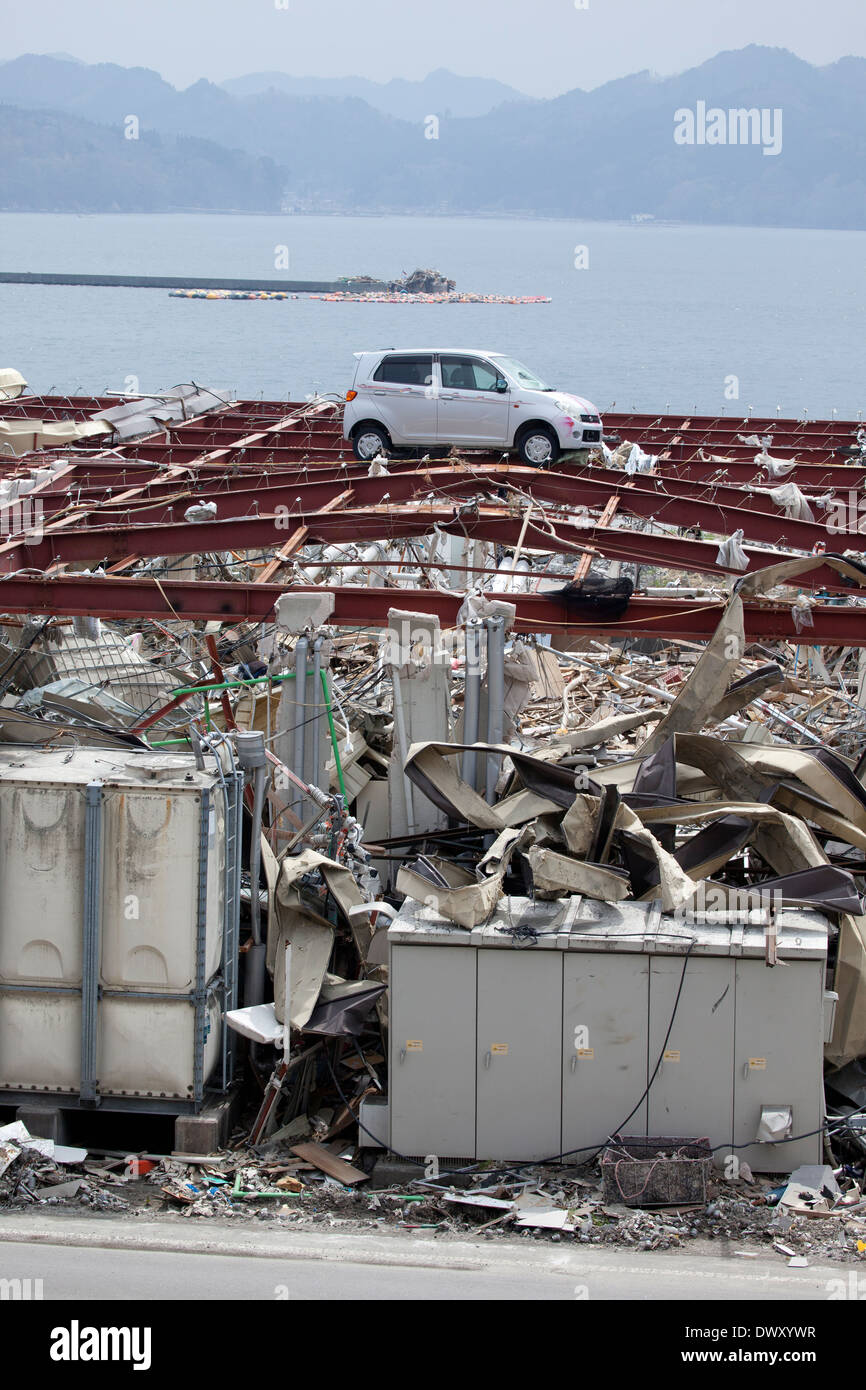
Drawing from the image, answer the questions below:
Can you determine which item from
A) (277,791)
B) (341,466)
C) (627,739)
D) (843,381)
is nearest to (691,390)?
(843,381)

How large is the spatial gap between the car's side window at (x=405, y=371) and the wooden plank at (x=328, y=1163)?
17242 millimetres

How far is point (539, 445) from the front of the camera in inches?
1040

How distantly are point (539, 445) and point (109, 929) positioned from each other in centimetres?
1661

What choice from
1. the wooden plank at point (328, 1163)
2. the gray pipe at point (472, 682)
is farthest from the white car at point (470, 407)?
the wooden plank at point (328, 1163)

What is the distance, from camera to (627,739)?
19.5m

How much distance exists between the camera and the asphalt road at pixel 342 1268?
945 centimetres

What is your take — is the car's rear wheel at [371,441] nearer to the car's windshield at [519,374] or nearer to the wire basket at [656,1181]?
the car's windshield at [519,374]

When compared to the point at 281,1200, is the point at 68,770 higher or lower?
higher

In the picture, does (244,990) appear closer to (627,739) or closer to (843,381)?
(627,739)

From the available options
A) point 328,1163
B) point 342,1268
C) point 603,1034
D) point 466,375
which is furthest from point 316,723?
point 466,375

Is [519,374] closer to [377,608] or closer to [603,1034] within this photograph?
[377,608]

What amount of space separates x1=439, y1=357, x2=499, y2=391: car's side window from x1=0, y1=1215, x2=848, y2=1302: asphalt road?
60.2 feet

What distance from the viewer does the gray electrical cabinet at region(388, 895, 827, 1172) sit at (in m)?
11.1

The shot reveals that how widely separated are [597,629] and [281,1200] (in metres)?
7.68
